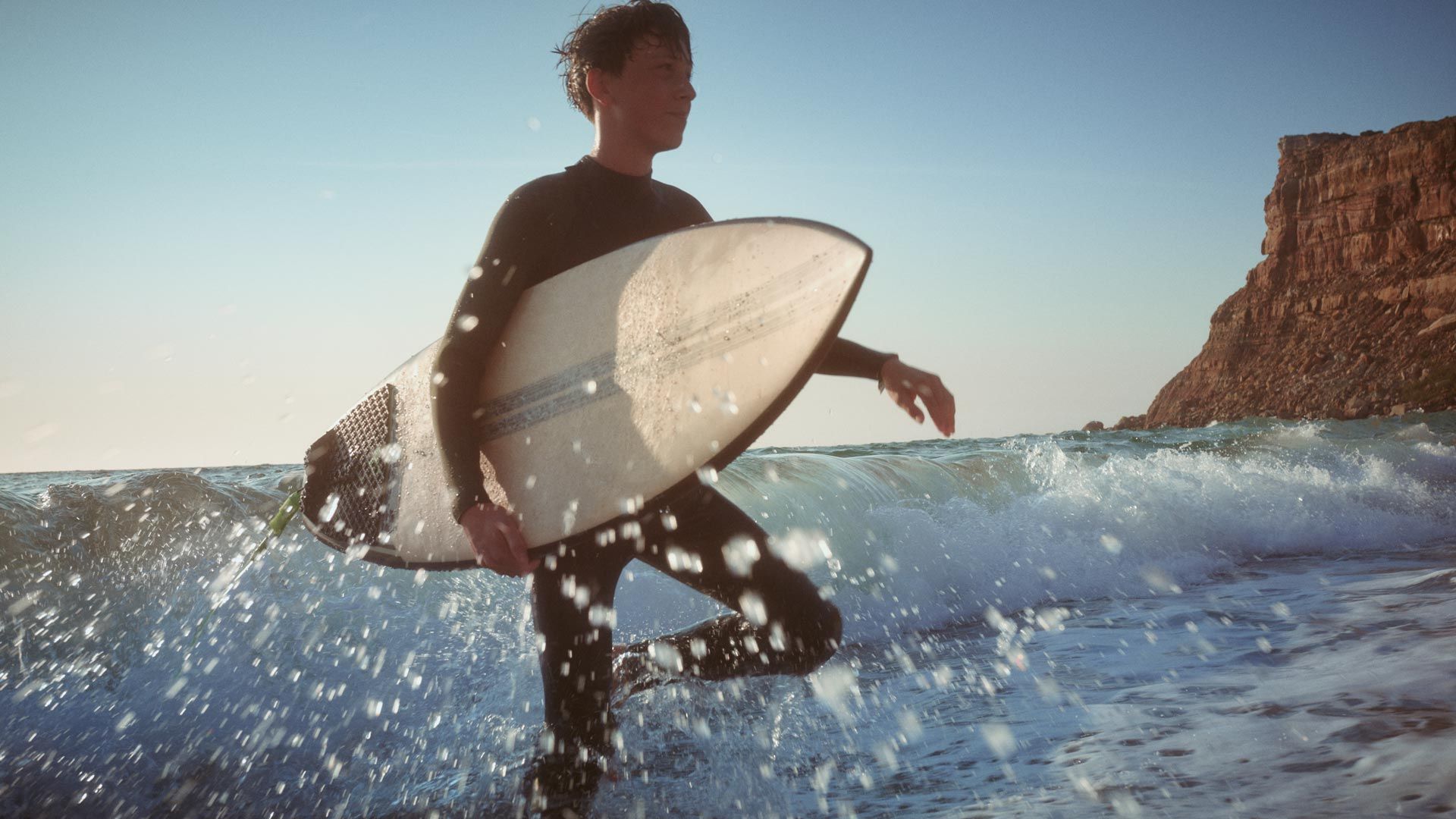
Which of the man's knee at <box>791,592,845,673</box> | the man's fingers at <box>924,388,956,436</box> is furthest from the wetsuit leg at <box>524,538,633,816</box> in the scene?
the man's fingers at <box>924,388,956,436</box>

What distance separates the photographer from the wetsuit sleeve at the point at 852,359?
193 centimetres

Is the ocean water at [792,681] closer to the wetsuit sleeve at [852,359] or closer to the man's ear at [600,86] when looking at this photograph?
the wetsuit sleeve at [852,359]

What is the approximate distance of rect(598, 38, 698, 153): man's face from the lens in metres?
1.85

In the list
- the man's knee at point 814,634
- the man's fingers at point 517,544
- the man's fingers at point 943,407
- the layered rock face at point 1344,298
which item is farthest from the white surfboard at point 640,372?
the layered rock face at point 1344,298

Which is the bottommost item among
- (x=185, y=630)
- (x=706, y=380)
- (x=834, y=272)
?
(x=185, y=630)

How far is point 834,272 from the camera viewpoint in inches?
70.7

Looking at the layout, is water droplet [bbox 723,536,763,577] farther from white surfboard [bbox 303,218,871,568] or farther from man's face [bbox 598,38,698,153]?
man's face [bbox 598,38,698,153]

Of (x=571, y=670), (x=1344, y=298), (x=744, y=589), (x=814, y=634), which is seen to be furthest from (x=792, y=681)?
(x=1344, y=298)

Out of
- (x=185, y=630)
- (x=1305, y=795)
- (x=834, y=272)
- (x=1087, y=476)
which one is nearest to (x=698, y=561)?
(x=834, y=272)

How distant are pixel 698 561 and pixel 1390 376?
58.0m

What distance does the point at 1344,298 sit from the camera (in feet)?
181

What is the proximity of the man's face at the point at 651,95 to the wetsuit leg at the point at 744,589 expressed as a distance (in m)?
0.88

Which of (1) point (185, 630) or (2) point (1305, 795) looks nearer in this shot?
(2) point (1305, 795)

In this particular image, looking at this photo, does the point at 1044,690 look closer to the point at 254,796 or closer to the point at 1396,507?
the point at 254,796
